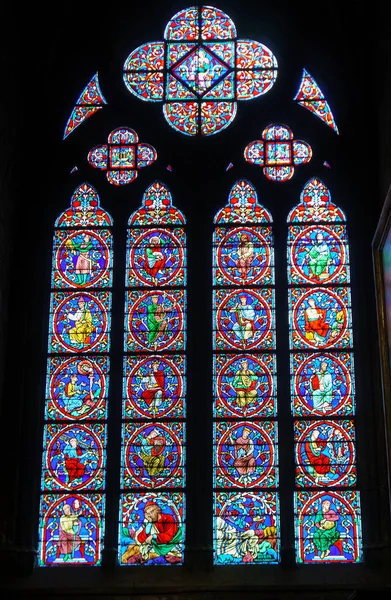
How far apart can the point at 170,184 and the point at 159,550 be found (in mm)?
Answer: 4170

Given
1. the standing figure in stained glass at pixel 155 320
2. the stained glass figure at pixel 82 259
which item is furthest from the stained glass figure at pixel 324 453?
the stained glass figure at pixel 82 259

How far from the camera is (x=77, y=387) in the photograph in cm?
1338

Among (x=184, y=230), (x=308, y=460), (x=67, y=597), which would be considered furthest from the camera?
(x=184, y=230)

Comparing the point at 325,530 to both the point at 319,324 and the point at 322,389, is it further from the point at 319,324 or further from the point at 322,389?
the point at 319,324

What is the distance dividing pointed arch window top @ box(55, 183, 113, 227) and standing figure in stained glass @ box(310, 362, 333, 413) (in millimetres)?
2907

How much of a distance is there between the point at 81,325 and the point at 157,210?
62.9 inches

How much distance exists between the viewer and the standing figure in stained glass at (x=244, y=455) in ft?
42.3

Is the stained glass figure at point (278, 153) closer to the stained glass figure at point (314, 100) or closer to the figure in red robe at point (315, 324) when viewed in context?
the stained glass figure at point (314, 100)

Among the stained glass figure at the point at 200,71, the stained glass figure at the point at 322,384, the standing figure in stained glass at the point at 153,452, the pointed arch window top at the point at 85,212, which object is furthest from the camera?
the stained glass figure at the point at 200,71

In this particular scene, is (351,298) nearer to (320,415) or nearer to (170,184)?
(320,415)

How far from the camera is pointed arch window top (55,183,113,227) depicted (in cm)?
1423

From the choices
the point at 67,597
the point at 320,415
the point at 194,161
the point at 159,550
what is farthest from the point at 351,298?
the point at 67,597

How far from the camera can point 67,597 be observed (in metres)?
12.1

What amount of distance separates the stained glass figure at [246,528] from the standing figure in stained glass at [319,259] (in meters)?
2.49
